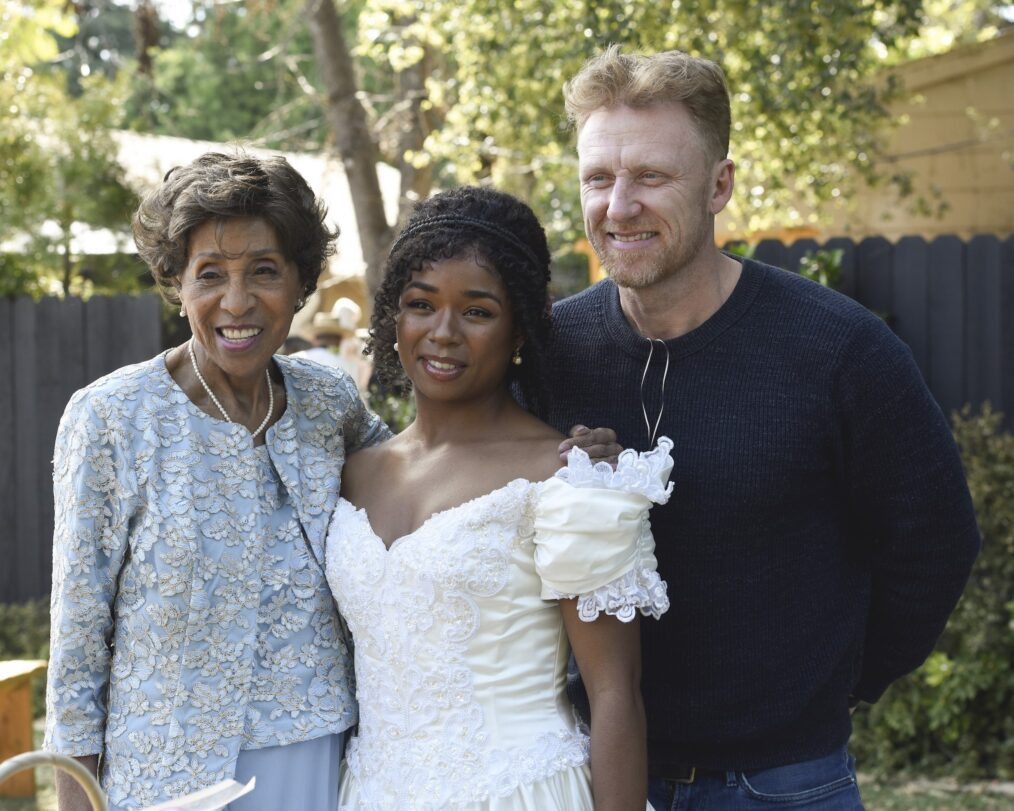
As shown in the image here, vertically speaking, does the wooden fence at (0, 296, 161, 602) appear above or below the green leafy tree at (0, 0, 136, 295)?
below

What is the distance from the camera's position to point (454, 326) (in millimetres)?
2682

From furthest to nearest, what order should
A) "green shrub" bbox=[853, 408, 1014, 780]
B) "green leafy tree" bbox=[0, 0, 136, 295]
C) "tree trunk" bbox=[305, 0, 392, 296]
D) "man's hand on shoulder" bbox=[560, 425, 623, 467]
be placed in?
"green leafy tree" bbox=[0, 0, 136, 295], "tree trunk" bbox=[305, 0, 392, 296], "green shrub" bbox=[853, 408, 1014, 780], "man's hand on shoulder" bbox=[560, 425, 623, 467]

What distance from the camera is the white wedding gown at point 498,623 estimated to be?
8.09 ft

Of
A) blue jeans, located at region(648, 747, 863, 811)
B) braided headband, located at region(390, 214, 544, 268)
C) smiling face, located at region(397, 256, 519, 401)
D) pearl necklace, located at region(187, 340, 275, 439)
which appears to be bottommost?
blue jeans, located at region(648, 747, 863, 811)

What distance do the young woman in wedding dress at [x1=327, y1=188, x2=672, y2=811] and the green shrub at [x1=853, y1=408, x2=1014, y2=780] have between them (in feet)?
14.0

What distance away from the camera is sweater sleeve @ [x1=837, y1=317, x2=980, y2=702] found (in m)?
2.73

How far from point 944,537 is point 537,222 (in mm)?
1136

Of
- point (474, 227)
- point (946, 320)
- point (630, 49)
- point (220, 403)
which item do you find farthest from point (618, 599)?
point (630, 49)

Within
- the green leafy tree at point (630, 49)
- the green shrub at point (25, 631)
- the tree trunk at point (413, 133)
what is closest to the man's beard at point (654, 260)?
the green leafy tree at point (630, 49)

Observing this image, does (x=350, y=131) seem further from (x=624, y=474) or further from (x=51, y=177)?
(x=624, y=474)

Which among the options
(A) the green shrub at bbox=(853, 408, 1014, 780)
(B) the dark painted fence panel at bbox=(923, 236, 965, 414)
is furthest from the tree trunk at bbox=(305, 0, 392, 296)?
(A) the green shrub at bbox=(853, 408, 1014, 780)

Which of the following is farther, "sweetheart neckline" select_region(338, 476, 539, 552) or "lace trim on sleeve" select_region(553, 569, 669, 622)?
"sweetheart neckline" select_region(338, 476, 539, 552)

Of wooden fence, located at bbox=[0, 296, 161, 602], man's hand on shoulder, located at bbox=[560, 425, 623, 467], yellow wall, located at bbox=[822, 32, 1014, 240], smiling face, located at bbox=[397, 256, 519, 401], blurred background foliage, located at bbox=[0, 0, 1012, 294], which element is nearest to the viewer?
man's hand on shoulder, located at bbox=[560, 425, 623, 467]

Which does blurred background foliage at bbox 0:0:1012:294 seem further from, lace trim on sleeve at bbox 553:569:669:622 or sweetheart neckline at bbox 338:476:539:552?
lace trim on sleeve at bbox 553:569:669:622
